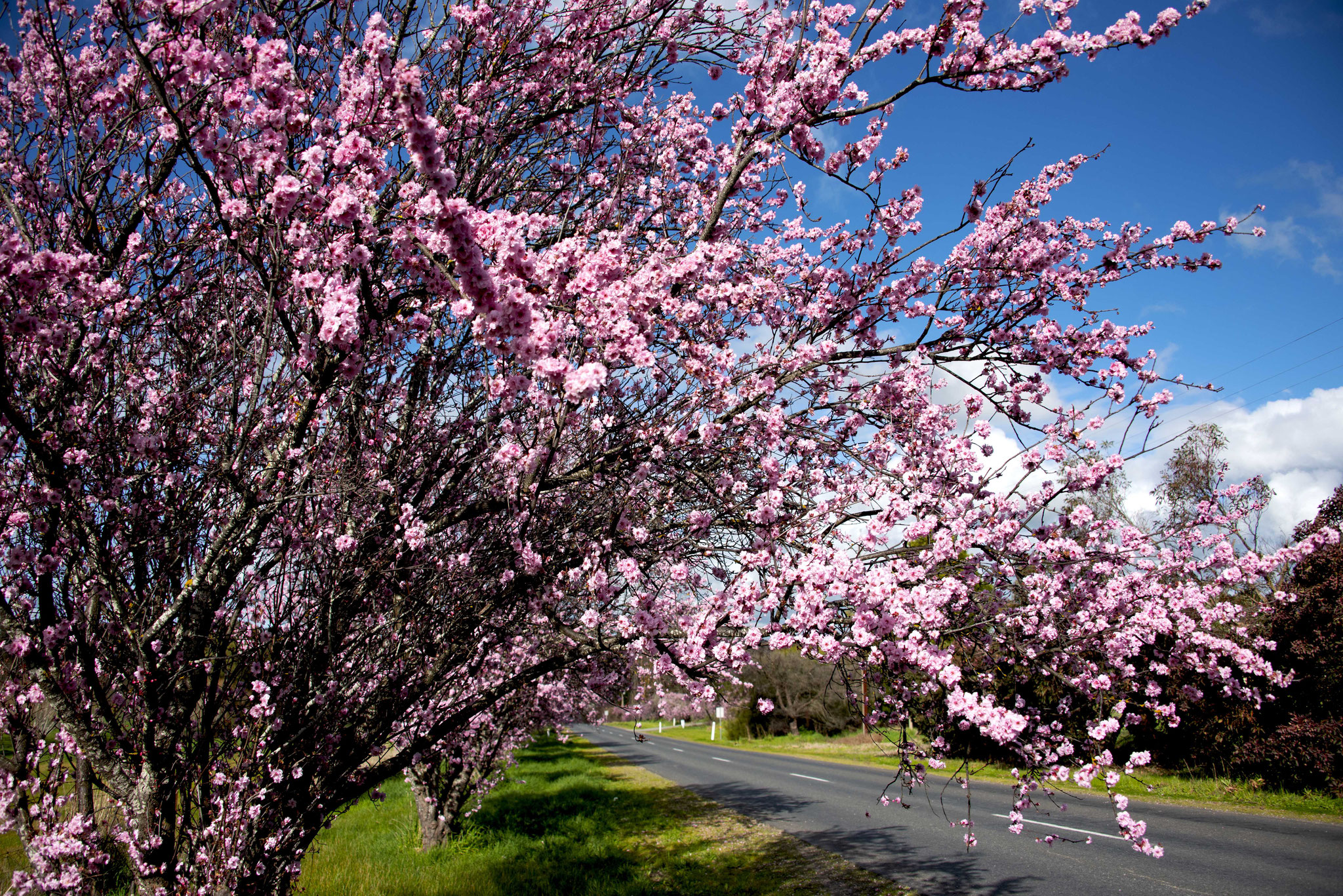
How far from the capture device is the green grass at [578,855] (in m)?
7.88

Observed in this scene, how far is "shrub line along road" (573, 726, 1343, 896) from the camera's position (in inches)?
305

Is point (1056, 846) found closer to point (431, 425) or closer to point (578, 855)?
point (578, 855)

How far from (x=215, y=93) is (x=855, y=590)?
4.07 meters

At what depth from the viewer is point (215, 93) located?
336cm

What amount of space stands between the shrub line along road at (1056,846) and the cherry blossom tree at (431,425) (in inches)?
173

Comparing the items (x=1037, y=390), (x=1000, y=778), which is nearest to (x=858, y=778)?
(x=1000, y=778)

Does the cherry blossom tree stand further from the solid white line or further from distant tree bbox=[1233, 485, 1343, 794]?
distant tree bbox=[1233, 485, 1343, 794]

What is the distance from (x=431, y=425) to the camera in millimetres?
4332

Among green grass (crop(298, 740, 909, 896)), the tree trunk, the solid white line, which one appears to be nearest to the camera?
green grass (crop(298, 740, 909, 896))

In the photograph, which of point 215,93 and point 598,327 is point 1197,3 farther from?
point 215,93

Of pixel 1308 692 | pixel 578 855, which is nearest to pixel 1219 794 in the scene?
pixel 1308 692

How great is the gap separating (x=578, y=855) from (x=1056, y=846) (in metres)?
6.92

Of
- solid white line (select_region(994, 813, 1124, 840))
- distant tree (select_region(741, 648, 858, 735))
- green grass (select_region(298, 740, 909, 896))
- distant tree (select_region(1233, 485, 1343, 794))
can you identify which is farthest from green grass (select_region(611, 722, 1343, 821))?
distant tree (select_region(741, 648, 858, 735))

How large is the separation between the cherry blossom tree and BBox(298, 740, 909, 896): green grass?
2.88 meters
